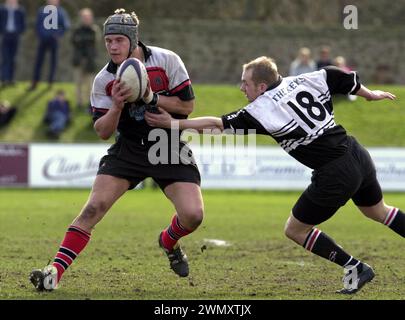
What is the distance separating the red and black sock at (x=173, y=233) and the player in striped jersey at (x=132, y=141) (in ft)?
0.13

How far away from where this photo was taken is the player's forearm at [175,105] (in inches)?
307

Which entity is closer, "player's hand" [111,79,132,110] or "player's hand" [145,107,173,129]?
"player's hand" [111,79,132,110]

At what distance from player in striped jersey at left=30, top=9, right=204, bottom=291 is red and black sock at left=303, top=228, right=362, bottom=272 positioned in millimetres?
945

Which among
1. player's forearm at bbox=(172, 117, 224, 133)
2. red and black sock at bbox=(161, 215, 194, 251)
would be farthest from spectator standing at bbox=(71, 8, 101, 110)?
player's forearm at bbox=(172, 117, 224, 133)

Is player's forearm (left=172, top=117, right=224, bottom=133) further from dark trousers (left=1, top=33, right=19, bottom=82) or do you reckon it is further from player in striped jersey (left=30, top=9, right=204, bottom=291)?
dark trousers (left=1, top=33, right=19, bottom=82)

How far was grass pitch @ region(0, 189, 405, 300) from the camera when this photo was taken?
7.63 metres

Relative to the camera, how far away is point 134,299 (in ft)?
23.4

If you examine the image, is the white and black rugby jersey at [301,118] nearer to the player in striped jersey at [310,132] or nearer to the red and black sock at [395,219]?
the player in striped jersey at [310,132]

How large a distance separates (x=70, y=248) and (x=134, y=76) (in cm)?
147

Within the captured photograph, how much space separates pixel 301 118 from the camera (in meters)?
7.45

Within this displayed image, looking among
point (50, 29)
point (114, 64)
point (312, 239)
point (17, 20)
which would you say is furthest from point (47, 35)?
point (312, 239)

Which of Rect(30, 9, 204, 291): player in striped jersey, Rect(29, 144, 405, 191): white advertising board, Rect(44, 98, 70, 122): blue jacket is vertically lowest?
Rect(29, 144, 405, 191): white advertising board

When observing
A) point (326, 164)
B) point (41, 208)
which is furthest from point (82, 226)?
point (41, 208)

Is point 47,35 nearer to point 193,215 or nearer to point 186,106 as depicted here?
point 186,106
